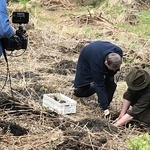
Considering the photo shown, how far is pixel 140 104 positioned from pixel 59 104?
102cm

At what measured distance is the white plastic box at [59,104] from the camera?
6199 millimetres

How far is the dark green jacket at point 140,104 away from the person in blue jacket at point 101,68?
340mm

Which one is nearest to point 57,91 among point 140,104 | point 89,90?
point 89,90

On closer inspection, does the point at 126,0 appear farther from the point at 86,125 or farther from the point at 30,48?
the point at 86,125

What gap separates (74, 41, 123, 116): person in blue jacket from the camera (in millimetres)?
6047

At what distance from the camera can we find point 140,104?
233 inches

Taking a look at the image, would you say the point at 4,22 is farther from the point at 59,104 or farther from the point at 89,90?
the point at 89,90

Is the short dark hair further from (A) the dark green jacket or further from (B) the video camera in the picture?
(B) the video camera

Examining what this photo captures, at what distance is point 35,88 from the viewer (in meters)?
7.27

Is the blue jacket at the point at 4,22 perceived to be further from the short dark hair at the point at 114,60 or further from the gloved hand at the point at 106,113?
the gloved hand at the point at 106,113

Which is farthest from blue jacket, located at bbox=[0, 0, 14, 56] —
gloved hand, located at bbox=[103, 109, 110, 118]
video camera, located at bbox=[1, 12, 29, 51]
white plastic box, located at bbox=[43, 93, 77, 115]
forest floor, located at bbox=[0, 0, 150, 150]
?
gloved hand, located at bbox=[103, 109, 110, 118]

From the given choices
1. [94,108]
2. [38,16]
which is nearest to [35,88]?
[94,108]

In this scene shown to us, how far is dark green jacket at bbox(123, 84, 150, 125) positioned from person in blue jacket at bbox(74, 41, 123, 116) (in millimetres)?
340

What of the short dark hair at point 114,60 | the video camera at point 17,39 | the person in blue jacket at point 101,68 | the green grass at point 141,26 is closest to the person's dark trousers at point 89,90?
the person in blue jacket at point 101,68
